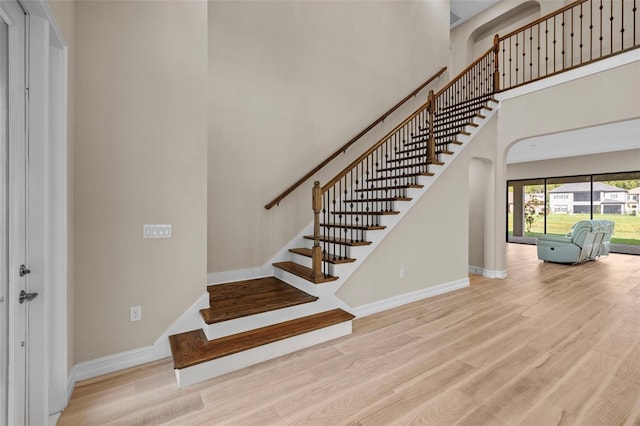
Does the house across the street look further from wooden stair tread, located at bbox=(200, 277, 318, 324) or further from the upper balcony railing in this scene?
wooden stair tread, located at bbox=(200, 277, 318, 324)

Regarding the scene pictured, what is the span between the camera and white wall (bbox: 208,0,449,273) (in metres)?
3.54

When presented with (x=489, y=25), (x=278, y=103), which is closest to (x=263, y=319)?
(x=278, y=103)

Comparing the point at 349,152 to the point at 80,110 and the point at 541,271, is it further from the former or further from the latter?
the point at 541,271

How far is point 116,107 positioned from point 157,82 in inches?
14.5

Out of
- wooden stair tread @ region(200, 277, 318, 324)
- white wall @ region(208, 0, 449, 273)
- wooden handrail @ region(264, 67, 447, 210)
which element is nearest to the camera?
wooden stair tread @ region(200, 277, 318, 324)

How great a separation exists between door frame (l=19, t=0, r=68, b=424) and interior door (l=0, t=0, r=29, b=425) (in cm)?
5

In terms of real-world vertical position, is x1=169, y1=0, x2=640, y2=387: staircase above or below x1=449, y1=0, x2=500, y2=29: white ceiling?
below

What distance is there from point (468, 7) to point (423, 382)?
335 inches

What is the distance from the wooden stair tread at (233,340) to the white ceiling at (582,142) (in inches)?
223

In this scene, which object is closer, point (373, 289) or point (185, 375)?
point (185, 375)

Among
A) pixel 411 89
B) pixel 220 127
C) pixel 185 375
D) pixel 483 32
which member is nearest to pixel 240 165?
pixel 220 127

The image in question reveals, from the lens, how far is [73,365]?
2104mm

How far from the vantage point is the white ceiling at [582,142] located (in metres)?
5.56

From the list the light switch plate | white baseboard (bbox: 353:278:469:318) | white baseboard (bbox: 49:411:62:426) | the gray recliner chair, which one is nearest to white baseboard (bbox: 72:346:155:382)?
white baseboard (bbox: 49:411:62:426)
